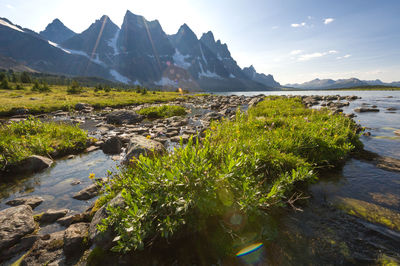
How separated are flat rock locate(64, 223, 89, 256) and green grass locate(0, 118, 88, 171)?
17.9 feet

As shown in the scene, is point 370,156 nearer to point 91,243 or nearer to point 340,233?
point 340,233

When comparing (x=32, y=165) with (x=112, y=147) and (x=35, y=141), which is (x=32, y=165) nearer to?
(x=35, y=141)

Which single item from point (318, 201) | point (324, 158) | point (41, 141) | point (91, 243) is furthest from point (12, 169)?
point (324, 158)

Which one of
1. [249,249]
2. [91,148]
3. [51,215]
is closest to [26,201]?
[51,215]

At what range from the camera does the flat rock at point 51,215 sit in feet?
13.6

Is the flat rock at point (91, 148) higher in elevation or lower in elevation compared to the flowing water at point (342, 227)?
lower

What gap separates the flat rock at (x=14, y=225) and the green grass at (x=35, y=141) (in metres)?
3.91

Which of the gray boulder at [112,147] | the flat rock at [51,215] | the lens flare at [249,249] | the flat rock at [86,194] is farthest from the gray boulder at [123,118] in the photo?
the lens flare at [249,249]

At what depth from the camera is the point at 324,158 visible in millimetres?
6266

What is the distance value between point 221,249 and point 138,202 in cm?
170

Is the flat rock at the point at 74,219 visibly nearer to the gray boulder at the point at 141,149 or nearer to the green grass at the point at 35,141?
the gray boulder at the point at 141,149

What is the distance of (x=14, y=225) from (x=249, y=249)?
15.5 ft

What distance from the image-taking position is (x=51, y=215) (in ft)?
13.9

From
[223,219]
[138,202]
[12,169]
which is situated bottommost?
[12,169]
